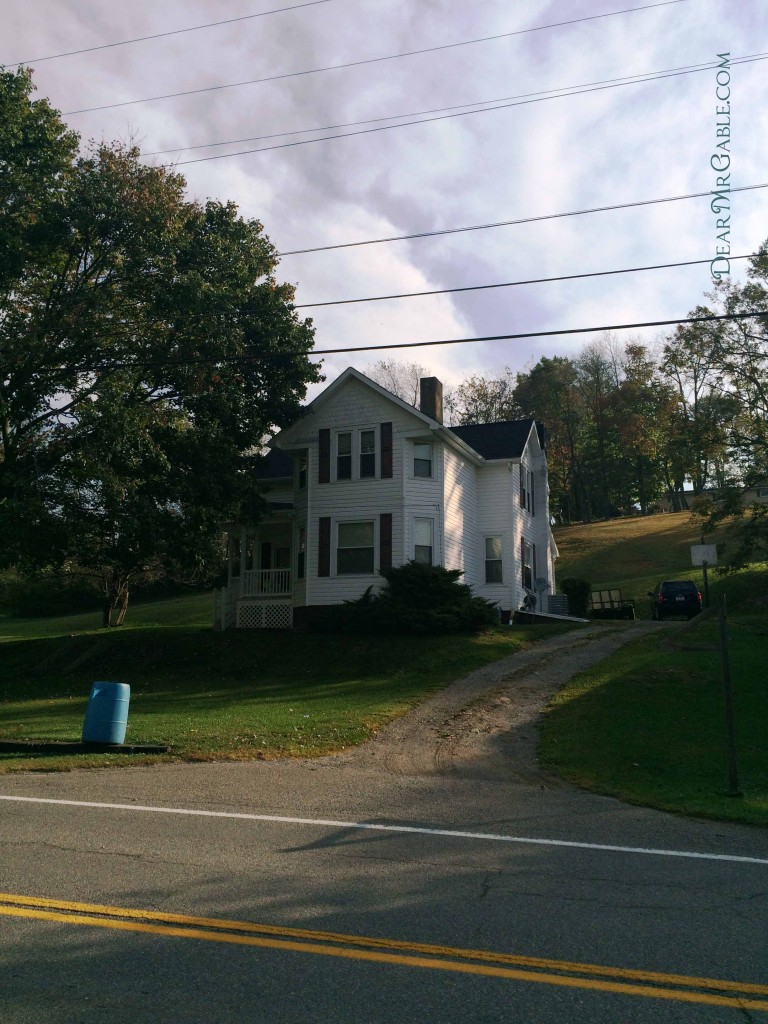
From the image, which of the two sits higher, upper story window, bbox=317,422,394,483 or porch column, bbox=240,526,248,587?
upper story window, bbox=317,422,394,483

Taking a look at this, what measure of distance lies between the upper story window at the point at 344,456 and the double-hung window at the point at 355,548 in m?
1.72

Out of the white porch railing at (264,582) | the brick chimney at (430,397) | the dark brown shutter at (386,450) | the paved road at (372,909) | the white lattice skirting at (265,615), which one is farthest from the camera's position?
the brick chimney at (430,397)

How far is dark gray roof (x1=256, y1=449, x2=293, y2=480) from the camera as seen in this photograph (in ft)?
109

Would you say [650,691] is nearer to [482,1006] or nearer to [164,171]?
[482,1006]

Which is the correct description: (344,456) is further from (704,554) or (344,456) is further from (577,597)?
(577,597)

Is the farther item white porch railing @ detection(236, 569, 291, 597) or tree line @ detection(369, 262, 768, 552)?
tree line @ detection(369, 262, 768, 552)

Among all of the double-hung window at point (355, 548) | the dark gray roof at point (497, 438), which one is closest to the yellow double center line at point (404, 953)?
the double-hung window at point (355, 548)

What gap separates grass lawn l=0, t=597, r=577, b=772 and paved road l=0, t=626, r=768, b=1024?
153 inches

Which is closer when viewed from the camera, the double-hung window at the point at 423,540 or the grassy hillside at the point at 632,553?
the double-hung window at the point at 423,540

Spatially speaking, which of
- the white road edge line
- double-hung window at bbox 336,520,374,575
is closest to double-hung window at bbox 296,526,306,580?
double-hung window at bbox 336,520,374,575

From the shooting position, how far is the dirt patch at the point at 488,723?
42.4ft

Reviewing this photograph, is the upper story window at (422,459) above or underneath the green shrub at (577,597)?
above

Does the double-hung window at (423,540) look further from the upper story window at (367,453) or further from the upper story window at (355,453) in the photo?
the upper story window at (367,453)

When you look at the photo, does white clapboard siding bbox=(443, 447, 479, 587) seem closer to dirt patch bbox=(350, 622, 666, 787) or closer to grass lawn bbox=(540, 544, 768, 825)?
dirt patch bbox=(350, 622, 666, 787)
